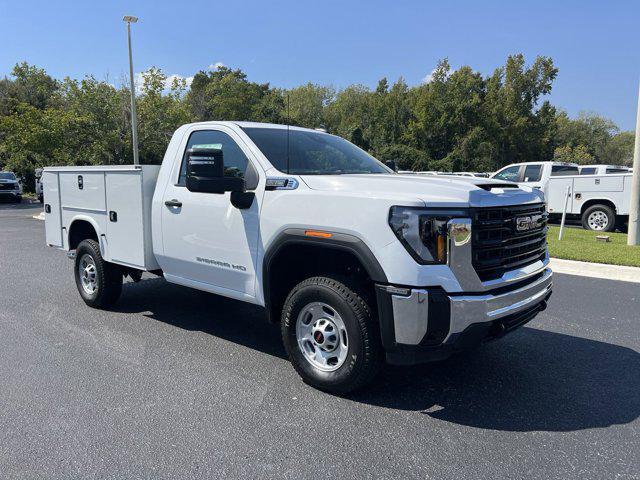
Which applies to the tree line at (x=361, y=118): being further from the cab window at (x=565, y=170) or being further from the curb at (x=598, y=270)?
the curb at (x=598, y=270)

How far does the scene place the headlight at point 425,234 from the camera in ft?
11.0

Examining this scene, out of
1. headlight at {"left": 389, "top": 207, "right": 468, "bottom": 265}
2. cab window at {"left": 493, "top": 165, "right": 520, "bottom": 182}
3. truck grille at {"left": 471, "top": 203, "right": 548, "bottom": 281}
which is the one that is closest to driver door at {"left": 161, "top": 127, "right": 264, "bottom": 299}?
headlight at {"left": 389, "top": 207, "right": 468, "bottom": 265}

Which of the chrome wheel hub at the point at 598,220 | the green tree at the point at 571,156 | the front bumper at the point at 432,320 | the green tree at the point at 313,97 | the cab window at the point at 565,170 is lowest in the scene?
the chrome wheel hub at the point at 598,220

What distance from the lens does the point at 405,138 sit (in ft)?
157

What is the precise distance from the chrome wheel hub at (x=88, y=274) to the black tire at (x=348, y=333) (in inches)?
129

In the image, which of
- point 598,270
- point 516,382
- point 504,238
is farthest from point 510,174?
point 504,238

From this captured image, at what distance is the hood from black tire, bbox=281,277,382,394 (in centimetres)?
70

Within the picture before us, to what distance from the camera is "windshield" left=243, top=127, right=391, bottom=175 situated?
14.7ft

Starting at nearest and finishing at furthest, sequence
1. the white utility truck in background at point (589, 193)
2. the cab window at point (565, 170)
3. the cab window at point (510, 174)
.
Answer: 1. the white utility truck in background at point (589, 193)
2. the cab window at point (510, 174)
3. the cab window at point (565, 170)

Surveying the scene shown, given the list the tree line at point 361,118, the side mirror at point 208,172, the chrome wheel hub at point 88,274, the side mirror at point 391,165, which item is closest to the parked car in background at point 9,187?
the tree line at point 361,118

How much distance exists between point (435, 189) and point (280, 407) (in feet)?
6.11

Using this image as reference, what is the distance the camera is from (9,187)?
29.3 meters

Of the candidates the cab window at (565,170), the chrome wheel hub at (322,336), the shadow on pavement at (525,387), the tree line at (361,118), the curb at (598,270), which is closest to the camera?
the shadow on pavement at (525,387)

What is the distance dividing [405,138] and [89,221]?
44.1 metres
